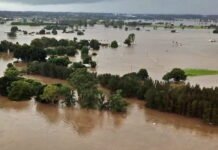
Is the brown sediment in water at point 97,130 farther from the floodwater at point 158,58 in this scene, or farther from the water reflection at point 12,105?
the floodwater at point 158,58

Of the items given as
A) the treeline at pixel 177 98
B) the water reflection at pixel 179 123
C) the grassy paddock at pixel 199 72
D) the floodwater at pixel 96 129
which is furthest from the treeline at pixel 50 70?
the grassy paddock at pixel 199 72

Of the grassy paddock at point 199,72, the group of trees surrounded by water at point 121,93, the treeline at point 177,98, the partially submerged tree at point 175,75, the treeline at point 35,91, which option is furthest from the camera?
the grassy paddock at point 199,72

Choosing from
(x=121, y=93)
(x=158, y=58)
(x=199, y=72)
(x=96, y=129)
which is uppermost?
(x=121, y=93)

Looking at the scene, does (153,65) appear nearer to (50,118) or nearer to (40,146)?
(50,118)

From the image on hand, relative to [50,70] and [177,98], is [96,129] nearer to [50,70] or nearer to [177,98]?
[177,98]

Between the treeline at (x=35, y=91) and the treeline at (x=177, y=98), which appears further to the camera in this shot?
the treeline at (x=35, y=91)

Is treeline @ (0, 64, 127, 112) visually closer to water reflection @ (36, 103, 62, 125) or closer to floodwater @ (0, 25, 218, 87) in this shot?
water reflection @ (36, 103, 62, 125)

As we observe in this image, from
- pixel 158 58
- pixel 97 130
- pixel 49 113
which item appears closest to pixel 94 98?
pixel 49 113

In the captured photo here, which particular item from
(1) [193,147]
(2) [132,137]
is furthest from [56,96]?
(1) [193,147]
